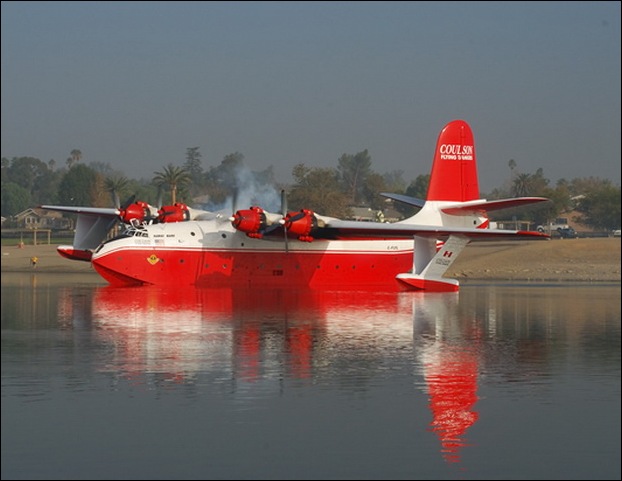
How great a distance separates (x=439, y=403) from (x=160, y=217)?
35.2m

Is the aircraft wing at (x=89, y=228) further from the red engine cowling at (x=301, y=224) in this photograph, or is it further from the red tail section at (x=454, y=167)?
the red tail section at (x=454, y=167)

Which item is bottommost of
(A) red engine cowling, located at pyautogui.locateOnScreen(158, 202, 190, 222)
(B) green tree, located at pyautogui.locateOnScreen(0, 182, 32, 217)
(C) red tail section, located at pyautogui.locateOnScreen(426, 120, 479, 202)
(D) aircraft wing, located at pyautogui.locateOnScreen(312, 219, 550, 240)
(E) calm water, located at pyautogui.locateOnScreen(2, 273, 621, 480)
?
(E) calm water, located at pyautogui.locateOnScreen(2, 273, 621, 480)

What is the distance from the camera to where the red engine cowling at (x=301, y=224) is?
42.6m

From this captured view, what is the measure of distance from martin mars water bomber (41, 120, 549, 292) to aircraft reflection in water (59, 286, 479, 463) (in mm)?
4532

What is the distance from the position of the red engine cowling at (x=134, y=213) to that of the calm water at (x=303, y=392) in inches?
759

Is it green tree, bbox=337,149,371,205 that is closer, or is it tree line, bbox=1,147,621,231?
tree line, bbox=1,147,621,231

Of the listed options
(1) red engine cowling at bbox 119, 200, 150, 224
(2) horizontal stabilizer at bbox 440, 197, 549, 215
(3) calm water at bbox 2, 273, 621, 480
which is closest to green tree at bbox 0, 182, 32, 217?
(1) red engine cowling at bbox 119, 200, 150, 224

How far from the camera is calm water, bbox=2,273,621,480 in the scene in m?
11.2

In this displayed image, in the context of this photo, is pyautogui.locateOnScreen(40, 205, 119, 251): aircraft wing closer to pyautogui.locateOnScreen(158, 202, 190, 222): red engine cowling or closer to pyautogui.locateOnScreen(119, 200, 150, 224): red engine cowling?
pyautogui.locateOnScreen(119, 200, 150, 224): red engine cowling

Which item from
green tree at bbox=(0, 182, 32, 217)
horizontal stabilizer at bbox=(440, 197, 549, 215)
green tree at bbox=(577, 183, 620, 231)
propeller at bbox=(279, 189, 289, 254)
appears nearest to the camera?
horizontal stabilizer at bbox=(440, 197, 549, 215)

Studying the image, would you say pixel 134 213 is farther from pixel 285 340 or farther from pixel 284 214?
pixel 285 340

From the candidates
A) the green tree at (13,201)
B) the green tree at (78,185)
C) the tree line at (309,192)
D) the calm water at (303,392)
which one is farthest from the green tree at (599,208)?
the green tree at (13,201)

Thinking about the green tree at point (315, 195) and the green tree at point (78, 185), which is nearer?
the green tree at point (315, 195)

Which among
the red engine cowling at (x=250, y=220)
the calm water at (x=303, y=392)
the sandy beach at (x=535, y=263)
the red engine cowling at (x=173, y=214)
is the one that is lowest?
the calm water at (x=303, y=392)
